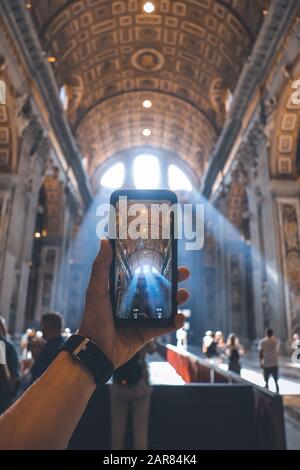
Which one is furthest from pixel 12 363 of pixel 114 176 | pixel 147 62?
pixel 114 176

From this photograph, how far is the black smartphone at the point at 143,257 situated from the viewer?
3.82ft

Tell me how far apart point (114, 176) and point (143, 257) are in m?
24.9

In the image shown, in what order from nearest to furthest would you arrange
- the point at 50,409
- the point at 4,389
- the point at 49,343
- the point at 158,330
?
the point at 50,409 → the point at 158,330 → the point at 4,389 → the point at 49,343

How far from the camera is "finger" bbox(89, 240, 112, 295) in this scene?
105 centimetres

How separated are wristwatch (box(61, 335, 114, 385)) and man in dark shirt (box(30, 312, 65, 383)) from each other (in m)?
2.01

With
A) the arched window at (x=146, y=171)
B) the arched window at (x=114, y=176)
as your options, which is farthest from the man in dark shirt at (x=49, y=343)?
the arched window at (x=146, y=171)

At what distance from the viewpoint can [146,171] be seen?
25.9 metres

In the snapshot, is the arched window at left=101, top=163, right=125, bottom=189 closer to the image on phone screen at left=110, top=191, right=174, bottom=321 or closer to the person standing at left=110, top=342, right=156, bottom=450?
the person standing at left=110, top=342, right=156, bottom=450

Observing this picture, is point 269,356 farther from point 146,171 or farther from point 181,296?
point 146,171

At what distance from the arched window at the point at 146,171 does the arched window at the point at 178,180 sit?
35.8 inches

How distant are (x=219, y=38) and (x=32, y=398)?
15.4 metres

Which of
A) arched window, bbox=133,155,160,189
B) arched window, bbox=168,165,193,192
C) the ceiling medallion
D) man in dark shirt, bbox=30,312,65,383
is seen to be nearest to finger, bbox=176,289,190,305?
man in dark shirt, bbox=30,312,65,383

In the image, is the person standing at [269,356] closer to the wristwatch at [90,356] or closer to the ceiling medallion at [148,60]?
the wristwatch at [90,356]

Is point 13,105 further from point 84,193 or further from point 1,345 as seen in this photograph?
point 84,193
